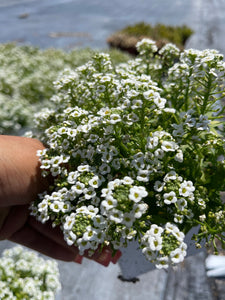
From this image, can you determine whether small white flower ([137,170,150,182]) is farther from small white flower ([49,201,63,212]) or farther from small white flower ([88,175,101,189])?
small white flower ([49,201,63,212])

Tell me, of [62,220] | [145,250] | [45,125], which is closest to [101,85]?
[45,125]

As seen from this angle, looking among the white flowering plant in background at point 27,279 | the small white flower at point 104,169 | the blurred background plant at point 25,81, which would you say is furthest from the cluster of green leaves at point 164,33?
the small white flower at point 104,169

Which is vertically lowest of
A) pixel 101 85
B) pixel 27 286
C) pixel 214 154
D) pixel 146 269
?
pixel 27 286

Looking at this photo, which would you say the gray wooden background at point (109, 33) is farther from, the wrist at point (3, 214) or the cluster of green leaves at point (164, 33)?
the wrist at point (3, 214)

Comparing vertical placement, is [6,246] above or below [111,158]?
below

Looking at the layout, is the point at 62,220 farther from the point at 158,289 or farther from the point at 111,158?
the point at 158,289

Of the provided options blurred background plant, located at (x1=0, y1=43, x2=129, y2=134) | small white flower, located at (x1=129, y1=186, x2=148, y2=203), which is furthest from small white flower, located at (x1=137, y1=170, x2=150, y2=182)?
blurred background plant, located at (x1=0, y1=43, x2=129, y2=134)
